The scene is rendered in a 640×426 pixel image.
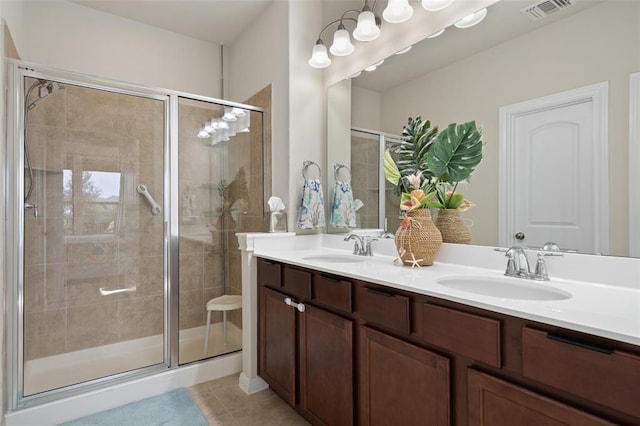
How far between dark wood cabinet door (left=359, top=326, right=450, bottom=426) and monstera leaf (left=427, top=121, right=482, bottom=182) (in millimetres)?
838

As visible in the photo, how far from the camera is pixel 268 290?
1991mm

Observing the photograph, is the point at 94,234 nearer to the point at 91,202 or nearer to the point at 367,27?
the point at 91,202

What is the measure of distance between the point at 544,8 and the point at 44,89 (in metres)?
2.64

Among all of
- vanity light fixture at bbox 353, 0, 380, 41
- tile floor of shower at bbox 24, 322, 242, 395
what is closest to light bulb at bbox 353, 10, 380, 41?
vanity light fixture at bbox 353, 0, 380, 41

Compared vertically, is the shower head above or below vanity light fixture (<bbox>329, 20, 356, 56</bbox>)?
below

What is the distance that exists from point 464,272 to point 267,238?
48.9 inches

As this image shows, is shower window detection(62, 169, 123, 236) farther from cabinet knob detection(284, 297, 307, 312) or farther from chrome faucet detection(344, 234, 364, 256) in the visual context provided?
chrome faucet detection(344, 234, 364, 256)

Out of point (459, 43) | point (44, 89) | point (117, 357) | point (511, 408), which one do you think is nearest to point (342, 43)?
point (459, 43)

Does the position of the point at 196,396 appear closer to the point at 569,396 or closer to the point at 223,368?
the point at 223,368

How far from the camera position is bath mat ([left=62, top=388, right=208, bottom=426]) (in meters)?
1.82

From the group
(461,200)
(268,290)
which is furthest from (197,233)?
(461,200)

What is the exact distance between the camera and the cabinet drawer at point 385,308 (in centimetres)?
115

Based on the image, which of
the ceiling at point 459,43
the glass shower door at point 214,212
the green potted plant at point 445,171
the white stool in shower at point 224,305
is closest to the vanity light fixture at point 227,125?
the glass shower door at point 214,212

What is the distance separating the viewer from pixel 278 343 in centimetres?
189
